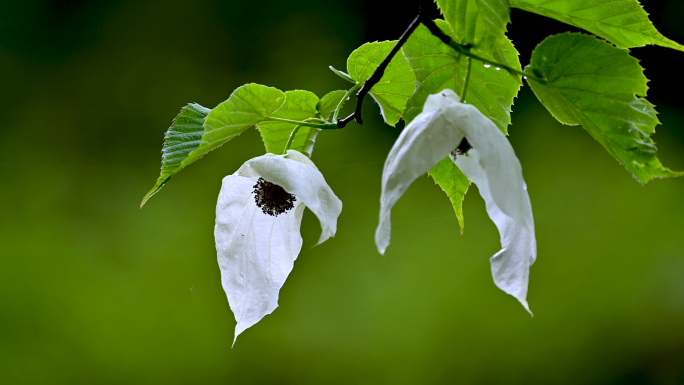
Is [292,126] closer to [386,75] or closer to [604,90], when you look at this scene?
[386,75]

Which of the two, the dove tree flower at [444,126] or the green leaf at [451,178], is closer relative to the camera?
the dove tree flower at [444,126]

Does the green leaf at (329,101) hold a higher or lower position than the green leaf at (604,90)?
lower

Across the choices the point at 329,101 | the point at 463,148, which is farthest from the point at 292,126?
the point at 463,148

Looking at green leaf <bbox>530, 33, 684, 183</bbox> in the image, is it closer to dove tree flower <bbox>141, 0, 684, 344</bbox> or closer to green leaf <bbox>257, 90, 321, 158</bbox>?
dove tree flower <bbox>141, 0, 684, 344</bbox>

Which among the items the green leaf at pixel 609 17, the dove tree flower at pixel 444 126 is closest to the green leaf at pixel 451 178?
the dove tree flower at pixel 444 126

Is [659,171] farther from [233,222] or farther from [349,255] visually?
[349,255]

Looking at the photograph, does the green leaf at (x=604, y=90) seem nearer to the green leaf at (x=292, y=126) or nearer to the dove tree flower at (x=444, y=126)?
the dove tree flower at (x=444, y=126)

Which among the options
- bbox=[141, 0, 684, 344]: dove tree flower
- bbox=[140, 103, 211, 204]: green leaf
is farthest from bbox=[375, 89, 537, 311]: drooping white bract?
bbox=[140, 103, 211, 204]: green leaf
